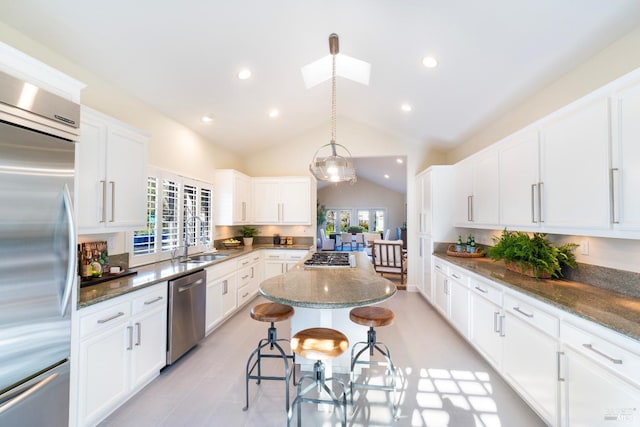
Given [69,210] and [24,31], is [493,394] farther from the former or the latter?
[24,31]

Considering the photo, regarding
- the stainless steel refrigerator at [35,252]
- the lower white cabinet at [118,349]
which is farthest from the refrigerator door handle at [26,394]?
the lower white cabinet at [118,349]

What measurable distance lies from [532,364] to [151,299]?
293cm

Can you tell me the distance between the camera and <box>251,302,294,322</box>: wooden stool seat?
2164mm

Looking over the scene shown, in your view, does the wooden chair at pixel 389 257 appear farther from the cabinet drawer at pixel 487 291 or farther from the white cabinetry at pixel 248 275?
the cabinet drawer at pixel 487 291

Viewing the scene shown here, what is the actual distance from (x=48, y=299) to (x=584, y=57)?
4.05 metres

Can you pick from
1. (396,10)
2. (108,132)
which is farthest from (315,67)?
(108,132)

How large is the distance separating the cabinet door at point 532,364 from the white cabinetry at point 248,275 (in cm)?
334

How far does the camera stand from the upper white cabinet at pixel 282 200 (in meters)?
5.49

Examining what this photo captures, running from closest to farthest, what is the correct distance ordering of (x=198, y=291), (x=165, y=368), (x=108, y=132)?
(x=108, y=132) → (x=165, y=368) → (x=198, y=291)

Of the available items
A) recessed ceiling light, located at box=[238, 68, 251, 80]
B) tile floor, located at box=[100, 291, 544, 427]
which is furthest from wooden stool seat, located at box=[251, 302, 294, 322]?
recessed ceiling light, located at box=[238, 68, 251, 80]

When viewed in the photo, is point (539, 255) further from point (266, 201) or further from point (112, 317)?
point (266, 201)

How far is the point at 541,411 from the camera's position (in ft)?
5.98

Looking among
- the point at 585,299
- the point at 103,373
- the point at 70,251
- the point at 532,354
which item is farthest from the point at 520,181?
the point at 103,373

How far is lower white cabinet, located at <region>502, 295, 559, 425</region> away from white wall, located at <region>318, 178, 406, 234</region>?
10.2 meters
